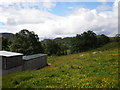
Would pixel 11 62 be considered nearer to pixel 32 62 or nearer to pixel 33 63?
pixel 32 62

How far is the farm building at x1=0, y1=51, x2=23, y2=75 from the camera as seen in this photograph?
72.6 ft

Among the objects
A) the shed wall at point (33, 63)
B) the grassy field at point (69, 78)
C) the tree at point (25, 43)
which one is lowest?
the shed wall at point (33, 63)

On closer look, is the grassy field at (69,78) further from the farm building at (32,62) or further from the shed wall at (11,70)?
the farm building at (32,62)

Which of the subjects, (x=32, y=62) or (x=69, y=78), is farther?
(x=32, y=62)

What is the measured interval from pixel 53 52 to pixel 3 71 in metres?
101

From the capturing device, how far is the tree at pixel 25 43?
6347cm

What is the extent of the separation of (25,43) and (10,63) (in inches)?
1663

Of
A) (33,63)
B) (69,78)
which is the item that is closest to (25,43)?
(33,63)

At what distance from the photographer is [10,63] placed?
76.6 ft

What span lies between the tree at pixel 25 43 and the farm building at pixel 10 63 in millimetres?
37263

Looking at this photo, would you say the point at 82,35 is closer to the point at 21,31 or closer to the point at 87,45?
the point at 87,45

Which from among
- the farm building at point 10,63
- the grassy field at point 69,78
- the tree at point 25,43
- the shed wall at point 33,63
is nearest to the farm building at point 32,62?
the shed wall at point 33,63

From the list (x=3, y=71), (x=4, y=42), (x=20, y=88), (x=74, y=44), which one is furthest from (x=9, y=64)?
(x=74, y=44)

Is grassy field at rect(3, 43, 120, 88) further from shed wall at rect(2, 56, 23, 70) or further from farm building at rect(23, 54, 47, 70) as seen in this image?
farm building at rect(23, 54, 47, 70)
